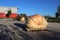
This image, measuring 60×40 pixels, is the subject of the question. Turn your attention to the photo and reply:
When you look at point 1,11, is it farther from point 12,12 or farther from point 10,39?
point 10,39

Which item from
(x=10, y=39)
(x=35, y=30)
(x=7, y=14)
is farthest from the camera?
(x=7, y=14)

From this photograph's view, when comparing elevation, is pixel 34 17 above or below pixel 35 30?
above

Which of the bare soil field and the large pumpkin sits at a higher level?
the large pumpkin

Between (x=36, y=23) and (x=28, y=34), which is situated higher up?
(x=36, y=23)

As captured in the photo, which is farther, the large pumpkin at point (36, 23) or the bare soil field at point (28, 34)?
the large pumpkin at point (36, 23)

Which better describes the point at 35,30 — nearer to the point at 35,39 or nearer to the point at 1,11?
the point at 35,39

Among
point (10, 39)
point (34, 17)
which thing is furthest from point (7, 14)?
point (10, 39)

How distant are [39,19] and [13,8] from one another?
54.9 metres

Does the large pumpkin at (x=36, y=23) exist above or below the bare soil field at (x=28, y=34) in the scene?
above

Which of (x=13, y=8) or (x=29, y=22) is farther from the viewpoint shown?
(x=13, y=8)

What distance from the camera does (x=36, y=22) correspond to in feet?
42.2

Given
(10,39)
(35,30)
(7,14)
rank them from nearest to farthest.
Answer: (10,39)
(35,30)
(7,14)

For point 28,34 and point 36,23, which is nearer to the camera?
point 28,34

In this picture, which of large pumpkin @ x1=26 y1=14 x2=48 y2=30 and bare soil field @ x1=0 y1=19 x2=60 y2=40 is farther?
large pumpkin @ x1=26 y1=14 x2=48 y2=30
